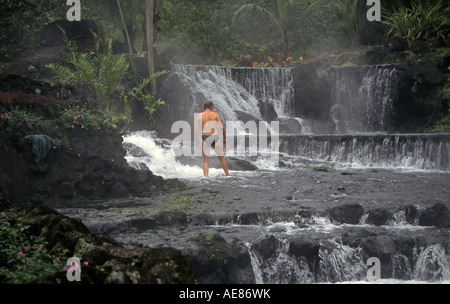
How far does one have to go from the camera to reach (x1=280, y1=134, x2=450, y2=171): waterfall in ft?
44.3

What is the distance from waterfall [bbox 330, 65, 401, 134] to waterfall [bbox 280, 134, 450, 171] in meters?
5.93

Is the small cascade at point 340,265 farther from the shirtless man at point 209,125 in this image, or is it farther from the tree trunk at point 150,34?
the tree trunk at point 150,34

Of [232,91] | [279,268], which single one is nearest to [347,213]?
[279,268]

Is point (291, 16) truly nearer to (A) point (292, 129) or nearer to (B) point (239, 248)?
(A) point (292, 129)

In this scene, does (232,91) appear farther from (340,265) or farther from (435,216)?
(340,265)

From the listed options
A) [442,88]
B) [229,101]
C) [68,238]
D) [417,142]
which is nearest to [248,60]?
[229,101]

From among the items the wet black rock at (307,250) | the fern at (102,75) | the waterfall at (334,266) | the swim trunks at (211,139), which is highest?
the fern at (102,75)

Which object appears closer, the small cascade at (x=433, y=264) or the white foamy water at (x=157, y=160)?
the small cascade at (x=433, y=264)

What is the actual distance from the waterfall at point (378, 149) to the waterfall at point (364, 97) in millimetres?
5926

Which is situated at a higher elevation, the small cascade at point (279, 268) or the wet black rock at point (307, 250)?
the wet black rock at point (307, 250)

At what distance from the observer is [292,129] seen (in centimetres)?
1950

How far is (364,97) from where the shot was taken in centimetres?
2041

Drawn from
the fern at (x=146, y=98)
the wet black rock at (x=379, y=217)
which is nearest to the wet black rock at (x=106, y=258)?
the wet black rock at (x=379, y=217)

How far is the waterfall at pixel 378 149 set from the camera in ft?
44.3
